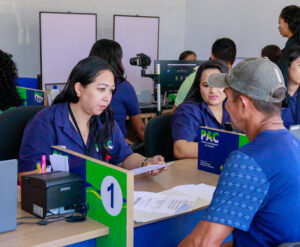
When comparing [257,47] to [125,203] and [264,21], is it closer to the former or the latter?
[264,21]

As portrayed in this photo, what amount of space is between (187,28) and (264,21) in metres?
1.63

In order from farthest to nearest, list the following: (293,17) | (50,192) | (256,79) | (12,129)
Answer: (293,17) < (12,129) < (50,192) < (256,79)

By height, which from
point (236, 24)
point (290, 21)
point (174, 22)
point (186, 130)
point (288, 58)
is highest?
point (174, 22)

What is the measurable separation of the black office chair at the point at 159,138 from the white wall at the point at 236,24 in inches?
132

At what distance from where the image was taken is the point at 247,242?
1.42 meters

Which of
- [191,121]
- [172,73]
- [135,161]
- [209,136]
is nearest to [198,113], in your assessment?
[191,121]

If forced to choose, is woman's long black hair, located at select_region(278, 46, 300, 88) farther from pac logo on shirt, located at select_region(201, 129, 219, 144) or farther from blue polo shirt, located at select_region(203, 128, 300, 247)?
blue polo shirt, located at select_region(203, 128, 300, 247)

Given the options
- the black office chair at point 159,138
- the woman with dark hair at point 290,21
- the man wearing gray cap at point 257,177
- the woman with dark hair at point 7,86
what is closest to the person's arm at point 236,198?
the man wearing gray cap at point 257,177

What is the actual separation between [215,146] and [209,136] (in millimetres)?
A: 66

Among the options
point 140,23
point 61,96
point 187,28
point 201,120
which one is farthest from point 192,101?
point 187,28

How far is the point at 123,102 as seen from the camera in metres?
3.90

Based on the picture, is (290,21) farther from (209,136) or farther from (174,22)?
(174,22)

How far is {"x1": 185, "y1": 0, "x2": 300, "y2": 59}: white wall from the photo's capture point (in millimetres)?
5984

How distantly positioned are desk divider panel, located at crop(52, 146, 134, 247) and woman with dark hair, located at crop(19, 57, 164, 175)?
1.64 ft
